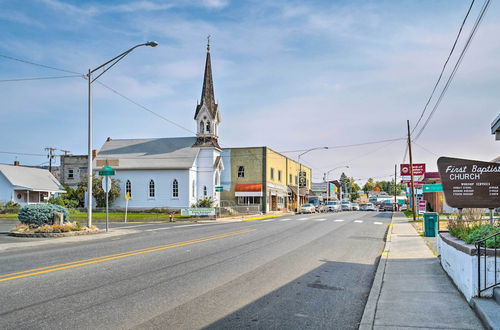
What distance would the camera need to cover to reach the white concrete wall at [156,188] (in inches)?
1987

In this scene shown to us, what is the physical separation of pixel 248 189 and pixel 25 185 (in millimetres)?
27252

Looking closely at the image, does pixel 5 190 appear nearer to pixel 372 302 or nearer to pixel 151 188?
pixel 151 188

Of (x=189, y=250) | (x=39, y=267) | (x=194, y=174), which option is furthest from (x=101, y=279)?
(x=194, y=174)

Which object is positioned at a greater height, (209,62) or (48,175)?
(209,62)

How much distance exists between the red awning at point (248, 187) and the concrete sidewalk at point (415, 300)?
44928mm

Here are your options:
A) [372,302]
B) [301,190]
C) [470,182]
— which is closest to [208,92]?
[301,190]

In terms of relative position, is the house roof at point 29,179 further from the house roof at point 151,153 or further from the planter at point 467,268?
the planter at point 467,268

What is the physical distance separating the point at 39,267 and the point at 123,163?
43.4 meters

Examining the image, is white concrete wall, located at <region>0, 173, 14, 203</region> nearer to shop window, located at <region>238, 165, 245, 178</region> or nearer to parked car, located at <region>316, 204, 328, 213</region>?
shop window, located at <region>238, 165, 245, 178</region>

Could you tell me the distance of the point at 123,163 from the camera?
174 ft

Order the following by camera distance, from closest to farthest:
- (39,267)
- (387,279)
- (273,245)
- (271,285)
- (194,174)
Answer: (271,285)
(387,279)
(39,267)
(273,245)
(194,174)

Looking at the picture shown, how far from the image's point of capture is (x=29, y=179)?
185 feet

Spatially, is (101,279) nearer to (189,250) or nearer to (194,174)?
(189,250)

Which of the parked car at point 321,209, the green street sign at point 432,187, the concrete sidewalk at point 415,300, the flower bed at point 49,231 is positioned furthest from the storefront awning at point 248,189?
the concrete sidewalk at point 415,300
